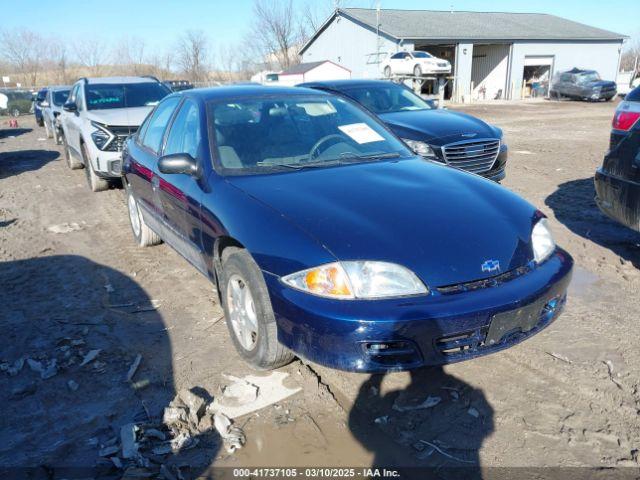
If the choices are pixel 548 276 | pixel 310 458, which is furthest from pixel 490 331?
pixel 310 458

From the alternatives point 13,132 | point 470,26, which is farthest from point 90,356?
point 470,26

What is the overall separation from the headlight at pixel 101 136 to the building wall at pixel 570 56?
103ft

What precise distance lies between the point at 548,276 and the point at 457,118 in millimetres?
5059

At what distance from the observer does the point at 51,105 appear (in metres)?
13.3

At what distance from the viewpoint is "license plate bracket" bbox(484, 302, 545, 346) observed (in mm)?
2475

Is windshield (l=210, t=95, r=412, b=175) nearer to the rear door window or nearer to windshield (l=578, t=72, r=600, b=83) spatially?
the rear door window

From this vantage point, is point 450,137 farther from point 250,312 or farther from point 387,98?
point 250,312

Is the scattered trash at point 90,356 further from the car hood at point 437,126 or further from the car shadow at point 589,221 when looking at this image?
the car hood at point 437,126

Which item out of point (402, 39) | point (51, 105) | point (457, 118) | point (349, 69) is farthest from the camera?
point (349, 69)

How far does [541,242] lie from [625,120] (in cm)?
249

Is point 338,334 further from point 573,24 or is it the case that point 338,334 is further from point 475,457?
point 573,24

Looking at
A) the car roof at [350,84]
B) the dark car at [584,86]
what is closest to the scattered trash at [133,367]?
the car roof at [350,84]

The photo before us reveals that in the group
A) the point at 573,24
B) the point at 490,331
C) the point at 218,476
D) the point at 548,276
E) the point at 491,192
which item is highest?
the point at 573,24

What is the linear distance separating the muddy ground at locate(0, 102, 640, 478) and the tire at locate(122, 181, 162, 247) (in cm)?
24
